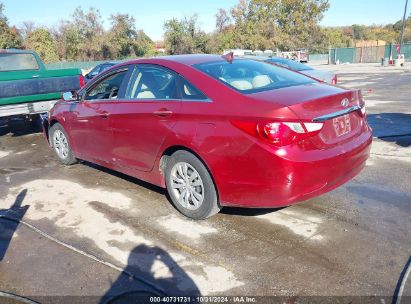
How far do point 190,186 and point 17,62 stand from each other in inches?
317

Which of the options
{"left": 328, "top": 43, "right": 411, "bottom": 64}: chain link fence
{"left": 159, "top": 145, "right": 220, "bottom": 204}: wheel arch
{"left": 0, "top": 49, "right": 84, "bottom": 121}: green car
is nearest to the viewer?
{"left": 159, "top": 145, "right": 220, "bottom": 204}: wheel arch

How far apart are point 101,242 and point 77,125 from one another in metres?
2.46

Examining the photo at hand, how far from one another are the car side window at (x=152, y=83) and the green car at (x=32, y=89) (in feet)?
14.7

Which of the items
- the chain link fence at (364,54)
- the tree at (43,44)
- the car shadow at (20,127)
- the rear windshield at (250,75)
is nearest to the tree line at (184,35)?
the tree at (43,44)

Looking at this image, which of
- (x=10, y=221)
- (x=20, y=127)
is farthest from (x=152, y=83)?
(x=20, y=127)

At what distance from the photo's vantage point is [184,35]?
58406mm

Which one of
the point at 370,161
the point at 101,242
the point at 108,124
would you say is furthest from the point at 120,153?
the point at 370,161

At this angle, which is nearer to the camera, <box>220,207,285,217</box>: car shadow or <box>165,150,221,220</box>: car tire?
<box>165,150,221,220</box>: car tire

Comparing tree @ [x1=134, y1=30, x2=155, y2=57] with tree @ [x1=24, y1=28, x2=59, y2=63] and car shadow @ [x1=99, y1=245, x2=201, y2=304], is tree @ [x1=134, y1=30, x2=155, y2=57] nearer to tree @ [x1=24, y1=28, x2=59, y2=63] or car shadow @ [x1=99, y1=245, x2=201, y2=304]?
tree @ [x1=24, y1=28, x2=59, y2=63]

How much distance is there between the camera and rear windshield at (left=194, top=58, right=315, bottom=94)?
13.1ft

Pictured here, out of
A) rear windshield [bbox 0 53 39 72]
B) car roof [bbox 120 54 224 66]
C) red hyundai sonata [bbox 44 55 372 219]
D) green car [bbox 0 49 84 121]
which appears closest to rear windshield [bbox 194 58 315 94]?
red hyundai sonata [bbox 44 55 372 219]

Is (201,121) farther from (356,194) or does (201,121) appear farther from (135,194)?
(356,194)

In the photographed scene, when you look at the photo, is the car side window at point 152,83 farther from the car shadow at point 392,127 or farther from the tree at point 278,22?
the tree at point 278,22

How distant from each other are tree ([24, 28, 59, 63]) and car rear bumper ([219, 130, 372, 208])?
5495 cm
